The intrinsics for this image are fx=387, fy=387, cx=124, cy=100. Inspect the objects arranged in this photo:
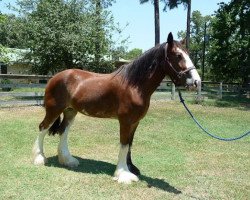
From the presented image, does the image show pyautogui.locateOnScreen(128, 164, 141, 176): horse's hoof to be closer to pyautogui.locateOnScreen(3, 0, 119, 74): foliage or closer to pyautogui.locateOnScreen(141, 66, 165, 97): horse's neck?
pyautogui.locateOnScreen(141, 66, 165, 97): horse's neck

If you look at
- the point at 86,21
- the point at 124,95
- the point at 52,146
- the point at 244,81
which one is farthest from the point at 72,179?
the point at 244,81

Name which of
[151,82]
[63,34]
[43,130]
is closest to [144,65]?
[151,82]

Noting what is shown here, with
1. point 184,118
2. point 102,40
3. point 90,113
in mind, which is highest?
point 102,40

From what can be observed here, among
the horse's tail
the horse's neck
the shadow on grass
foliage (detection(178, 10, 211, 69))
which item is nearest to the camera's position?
the shadow on grass

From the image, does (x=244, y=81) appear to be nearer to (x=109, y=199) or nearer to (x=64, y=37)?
(x=64, y=37)

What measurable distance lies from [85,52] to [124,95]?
44.4 ft

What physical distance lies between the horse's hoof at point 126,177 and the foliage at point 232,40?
74.9 ft

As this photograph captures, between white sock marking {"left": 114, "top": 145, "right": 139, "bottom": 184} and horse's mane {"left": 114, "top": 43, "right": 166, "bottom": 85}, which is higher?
horse's mane {"left": 114, "top": 43, "right": 166, "bottom": 85}

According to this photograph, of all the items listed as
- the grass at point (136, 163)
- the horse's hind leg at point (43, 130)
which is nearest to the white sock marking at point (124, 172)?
the grass at point (136, 163)

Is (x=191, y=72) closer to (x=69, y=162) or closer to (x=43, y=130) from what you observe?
(x=69, y=162)

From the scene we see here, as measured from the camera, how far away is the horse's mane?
5703 millimetres

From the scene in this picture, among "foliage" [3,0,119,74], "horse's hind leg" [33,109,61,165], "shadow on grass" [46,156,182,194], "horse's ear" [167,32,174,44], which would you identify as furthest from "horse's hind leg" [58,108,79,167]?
"foliage" [3,0,119,74]

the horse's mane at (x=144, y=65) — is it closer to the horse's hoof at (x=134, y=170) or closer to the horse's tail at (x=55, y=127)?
the horse's hoof at (x=134, y=170)

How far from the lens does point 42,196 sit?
5.02 m
